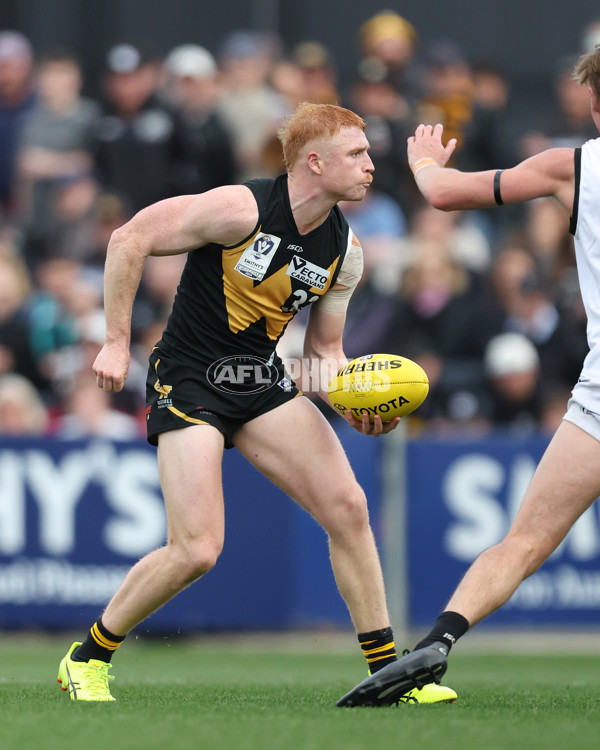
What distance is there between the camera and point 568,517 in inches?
223

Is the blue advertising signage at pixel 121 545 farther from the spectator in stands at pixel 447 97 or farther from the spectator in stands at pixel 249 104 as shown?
the spectator in stands at pixel 447 97

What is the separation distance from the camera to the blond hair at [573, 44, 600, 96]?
5.54 m

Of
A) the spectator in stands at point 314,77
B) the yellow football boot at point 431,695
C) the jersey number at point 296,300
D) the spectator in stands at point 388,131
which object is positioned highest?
the spectator in stands at point 314,77

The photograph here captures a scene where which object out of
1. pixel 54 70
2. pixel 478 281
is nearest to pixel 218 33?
pixel 54 70

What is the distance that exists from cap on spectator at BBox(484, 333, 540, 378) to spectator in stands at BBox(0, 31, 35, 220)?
4997mm

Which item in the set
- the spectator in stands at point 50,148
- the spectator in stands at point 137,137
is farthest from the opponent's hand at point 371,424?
the spectator in stands at point 50,148

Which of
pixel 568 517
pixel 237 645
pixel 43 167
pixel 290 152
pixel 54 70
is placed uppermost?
pixel 54 70

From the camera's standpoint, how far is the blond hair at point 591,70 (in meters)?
5.54

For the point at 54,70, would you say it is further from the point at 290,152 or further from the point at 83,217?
the point at 290,152

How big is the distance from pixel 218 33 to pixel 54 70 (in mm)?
2963

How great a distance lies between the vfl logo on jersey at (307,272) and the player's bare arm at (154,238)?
266 mm

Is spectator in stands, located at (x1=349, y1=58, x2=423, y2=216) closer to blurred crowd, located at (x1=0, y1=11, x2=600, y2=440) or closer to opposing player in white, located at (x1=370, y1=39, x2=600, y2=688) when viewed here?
blurred crowd, located at (x1=0, y1=11, x2=600, y2=440)

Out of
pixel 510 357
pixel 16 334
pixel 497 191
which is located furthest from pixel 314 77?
pixel 497 191

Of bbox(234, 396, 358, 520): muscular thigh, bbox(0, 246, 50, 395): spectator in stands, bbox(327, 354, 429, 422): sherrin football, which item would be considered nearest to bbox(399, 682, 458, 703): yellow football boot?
bbox(234, 396, 358, 520): muscular thigh
